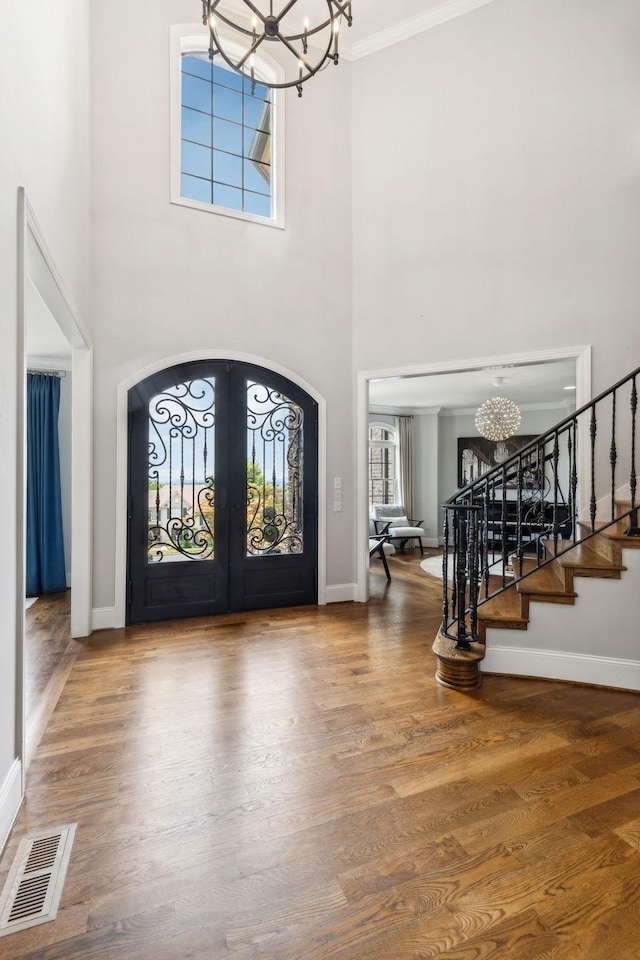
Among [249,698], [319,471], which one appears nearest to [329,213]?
[319,471]

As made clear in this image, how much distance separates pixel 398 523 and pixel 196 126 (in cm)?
708

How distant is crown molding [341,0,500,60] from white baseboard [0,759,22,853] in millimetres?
6646

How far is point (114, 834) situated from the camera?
1902mm

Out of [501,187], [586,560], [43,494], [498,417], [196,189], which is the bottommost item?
[586,560]

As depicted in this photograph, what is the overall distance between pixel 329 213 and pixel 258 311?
4.47 feet

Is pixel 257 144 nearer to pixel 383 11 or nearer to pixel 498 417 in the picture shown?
pixel 383 11

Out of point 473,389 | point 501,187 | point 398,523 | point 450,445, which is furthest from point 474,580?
point 450,445

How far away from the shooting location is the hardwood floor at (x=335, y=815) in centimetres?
150

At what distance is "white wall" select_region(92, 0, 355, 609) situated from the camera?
4332 mm

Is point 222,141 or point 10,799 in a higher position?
point 222,141

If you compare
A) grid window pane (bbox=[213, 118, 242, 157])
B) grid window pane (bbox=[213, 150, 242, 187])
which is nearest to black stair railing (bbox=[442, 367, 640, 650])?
grid window pane (bbox=[213, 150, 242, 187])

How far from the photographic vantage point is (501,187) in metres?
4.55

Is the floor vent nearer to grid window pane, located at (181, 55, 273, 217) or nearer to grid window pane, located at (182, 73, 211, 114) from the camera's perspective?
grid window pane, located at (181, 55, 273, 217)

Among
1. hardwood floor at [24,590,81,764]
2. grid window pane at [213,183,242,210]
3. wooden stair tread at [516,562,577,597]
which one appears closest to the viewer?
hardwood floor at [24,590,81,764]
